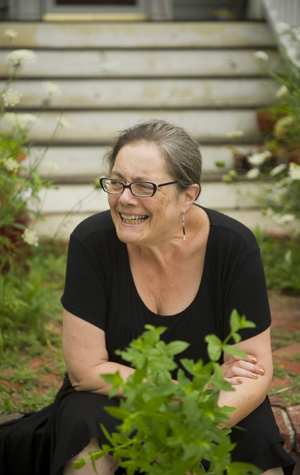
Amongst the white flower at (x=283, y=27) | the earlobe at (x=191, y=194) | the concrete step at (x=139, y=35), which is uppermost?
the white flower at (x=283, y=27)

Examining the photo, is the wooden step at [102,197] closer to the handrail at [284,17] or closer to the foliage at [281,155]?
the foliage at [281,155]

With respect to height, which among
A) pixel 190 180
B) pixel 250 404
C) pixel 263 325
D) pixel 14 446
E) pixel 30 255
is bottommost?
pixel 30 255

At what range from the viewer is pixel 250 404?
4.90 feet

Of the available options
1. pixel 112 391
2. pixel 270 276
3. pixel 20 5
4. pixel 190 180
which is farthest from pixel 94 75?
pixel 112 391

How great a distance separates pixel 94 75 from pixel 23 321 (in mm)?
2695

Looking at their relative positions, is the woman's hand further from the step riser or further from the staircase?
the step riser

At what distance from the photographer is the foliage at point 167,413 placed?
0.85m

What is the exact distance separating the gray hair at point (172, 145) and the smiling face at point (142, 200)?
2 cm

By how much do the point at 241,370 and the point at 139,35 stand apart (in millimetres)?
3935

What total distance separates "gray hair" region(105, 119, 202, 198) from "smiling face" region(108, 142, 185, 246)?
23 millimetres

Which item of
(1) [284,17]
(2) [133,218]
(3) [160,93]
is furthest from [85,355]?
(1) [284,17]

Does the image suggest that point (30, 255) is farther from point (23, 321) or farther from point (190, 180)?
point (190, 180)

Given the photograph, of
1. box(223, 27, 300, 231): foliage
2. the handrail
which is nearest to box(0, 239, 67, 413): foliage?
box(223, 27, 300, 231): foliage

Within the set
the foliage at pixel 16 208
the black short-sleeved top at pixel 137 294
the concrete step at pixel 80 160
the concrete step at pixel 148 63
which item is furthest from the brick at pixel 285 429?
the concrete step at pixel 148 63
